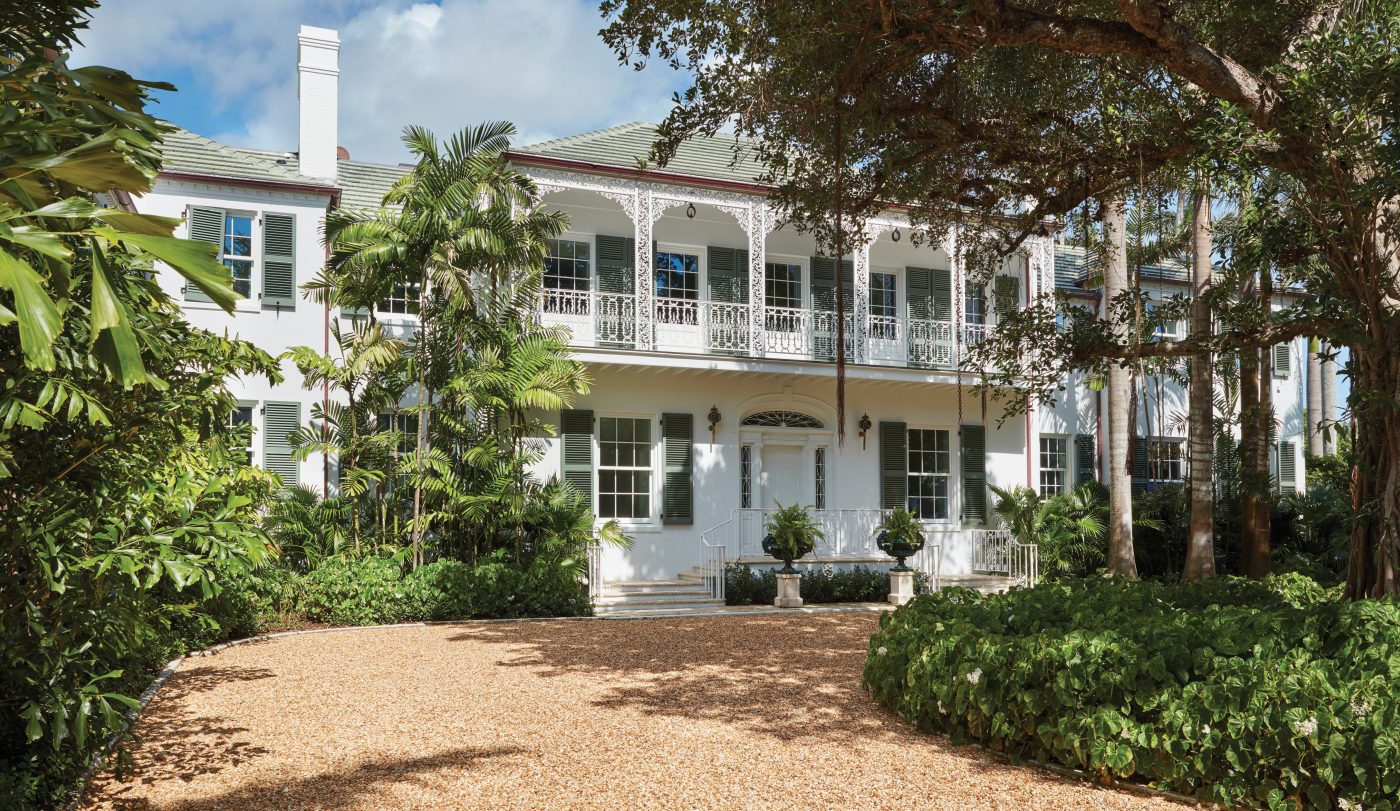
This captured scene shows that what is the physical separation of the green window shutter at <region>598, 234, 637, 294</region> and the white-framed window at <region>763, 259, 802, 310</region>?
2.40 m

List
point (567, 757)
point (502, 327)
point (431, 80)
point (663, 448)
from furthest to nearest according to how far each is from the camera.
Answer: point (431, 80) → point (663, 448) → point (502, 327) → point (567, 757)

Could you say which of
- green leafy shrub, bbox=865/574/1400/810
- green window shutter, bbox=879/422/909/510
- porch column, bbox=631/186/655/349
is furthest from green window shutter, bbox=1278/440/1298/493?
green leafy shrub, bbox=865/574/1400/810

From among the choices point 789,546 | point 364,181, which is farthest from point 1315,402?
point 364,181

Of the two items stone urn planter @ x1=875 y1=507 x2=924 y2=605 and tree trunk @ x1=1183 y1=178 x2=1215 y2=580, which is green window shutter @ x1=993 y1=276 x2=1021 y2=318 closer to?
tree trunk @ x1=1183 y1=178 x2=1215 y2=580

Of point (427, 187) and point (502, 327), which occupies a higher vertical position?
point (427, 187)

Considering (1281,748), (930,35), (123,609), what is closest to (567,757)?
(123,609)

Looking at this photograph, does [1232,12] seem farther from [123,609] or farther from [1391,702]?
[123,609]

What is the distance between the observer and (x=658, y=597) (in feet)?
47.4

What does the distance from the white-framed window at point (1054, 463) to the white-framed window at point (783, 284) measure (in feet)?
17.9

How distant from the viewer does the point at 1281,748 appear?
462cm

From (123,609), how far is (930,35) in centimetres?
583

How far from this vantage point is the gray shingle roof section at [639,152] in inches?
596

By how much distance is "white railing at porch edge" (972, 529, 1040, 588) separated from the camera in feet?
52.6

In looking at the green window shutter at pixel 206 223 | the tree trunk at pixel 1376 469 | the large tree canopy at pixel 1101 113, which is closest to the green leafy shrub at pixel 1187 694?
the tree trunk at pixel 1376 469
